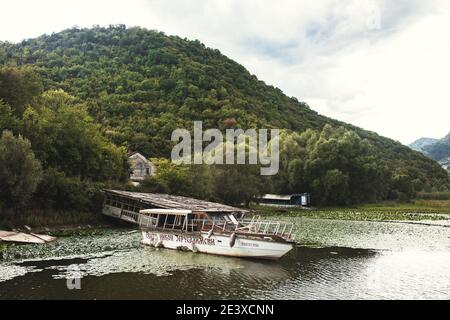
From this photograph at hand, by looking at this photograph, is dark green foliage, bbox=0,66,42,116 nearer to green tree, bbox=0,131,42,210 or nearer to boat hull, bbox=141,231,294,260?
green tree, bbox=0,131,42,210

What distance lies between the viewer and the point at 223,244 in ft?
125

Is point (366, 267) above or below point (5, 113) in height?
below

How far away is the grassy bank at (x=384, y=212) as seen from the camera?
3130 inches

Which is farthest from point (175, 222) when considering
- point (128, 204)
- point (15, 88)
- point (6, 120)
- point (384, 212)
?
point (384, 212)

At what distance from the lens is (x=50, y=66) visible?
156 meters

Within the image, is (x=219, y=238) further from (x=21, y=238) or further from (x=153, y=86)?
(x=153, y=86)

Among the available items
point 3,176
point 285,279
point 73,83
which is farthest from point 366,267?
point 73,83

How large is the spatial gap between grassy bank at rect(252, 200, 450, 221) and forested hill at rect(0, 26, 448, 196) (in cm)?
4837

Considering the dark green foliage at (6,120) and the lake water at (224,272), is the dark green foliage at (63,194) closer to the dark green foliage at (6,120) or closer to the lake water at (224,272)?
the dark green foliage at (6,120)

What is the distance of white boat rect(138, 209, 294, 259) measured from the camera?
118 ft

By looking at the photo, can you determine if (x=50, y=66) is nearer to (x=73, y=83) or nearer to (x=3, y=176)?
(x=73, y=83)

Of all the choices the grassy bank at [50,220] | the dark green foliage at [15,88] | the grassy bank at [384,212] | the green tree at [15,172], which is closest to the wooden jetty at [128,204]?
the grassy bank at [50,220]

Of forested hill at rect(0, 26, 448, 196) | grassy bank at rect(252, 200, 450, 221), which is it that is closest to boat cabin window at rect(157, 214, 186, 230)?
grassy bank at rect(252, 200, 450, 221)

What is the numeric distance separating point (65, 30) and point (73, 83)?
59.5 metres
